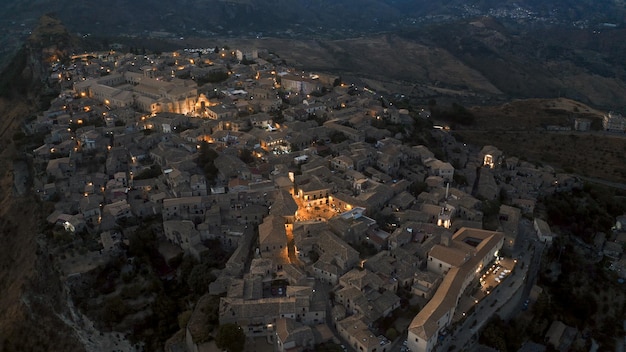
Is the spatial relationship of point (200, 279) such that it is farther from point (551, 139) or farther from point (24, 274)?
point (551, 139)

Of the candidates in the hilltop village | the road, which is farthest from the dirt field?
the road

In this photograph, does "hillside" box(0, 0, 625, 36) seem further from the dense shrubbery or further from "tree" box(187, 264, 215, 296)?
the dense shrubbery

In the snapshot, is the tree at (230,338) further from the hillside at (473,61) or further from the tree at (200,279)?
the hillside at (473,61)

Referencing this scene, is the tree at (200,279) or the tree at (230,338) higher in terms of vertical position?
the tree at (230,338)

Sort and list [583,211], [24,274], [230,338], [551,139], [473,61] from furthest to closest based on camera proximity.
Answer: [473,61] → [551,139] → [583,211] → [24,274] → [230,338]

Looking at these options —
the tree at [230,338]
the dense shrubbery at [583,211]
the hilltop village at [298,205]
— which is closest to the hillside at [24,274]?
the hilltop village at [298,205]

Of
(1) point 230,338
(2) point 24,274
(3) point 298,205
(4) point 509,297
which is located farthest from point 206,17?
(1) point 230,338

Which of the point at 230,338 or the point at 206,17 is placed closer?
the point at 230,338
